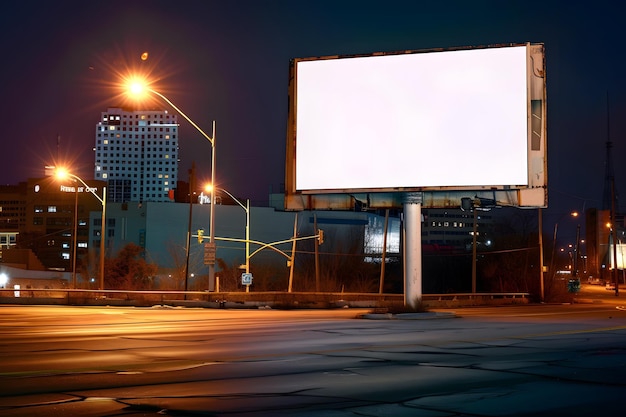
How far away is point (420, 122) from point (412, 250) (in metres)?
4.57

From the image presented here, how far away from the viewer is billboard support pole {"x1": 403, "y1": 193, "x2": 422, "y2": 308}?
28891 mm

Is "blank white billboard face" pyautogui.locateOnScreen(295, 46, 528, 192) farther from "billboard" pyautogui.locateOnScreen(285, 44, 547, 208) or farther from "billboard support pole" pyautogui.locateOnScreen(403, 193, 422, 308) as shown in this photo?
"billboard support pole" pyautogui.locateOnScreen(403, 193, 422, 308)

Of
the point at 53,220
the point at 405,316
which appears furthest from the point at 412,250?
the point at 53,220

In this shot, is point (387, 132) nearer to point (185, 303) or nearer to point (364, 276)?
point (185, 303)

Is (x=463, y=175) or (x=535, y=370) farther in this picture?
(x=463, y=175)

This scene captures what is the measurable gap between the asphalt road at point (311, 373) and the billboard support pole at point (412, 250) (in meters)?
9.22

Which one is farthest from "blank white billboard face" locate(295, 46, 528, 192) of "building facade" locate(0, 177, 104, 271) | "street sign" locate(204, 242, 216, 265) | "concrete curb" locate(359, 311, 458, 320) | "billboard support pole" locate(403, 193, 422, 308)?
"building facade" locate(0, 177, 104, 271)

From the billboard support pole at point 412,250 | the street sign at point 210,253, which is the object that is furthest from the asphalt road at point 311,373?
the street sign at point 210,253

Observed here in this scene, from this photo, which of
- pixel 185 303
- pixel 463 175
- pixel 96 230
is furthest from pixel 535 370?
pixel 96 230

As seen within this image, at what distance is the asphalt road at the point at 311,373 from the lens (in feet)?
29.1

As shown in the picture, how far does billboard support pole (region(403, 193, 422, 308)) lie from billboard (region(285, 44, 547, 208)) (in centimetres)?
79

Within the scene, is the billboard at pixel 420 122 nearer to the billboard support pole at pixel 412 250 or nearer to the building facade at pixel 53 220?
the billboard support pole at pixel 412 250

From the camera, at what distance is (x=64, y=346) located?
50.6ft

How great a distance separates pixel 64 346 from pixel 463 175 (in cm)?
1686
